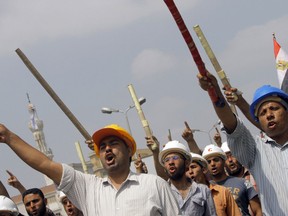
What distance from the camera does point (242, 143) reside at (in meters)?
5.25

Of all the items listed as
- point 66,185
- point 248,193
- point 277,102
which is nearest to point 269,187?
point 277,102

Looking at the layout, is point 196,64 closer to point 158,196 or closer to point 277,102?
point 277,102

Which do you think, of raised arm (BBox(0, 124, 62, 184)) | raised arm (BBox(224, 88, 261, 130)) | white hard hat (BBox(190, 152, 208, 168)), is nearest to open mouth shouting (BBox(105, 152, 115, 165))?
raised arm (BBox(0, 124, 62, 184))

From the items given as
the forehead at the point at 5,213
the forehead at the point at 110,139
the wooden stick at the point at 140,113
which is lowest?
the forehead at the point at 110,139

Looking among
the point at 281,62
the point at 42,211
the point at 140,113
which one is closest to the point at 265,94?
the point at 42,211

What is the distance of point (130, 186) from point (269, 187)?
1.04 m

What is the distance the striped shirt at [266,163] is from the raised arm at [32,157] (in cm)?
124

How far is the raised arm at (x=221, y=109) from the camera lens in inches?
204

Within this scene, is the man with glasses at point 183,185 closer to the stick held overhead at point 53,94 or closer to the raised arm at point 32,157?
the stick held overhead at point 53,94

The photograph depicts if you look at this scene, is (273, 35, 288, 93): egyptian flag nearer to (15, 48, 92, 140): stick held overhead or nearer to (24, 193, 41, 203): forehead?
(15, 48, 92, 140): stick held overhead

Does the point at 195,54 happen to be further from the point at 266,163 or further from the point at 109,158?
the point at 109,158

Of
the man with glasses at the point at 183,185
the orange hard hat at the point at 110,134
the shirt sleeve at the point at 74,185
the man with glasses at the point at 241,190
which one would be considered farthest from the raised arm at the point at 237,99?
the man with glasses at the point at 241,190

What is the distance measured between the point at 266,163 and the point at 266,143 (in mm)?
175

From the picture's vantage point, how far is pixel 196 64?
5.23 metres
